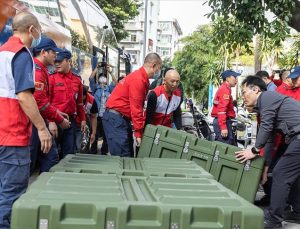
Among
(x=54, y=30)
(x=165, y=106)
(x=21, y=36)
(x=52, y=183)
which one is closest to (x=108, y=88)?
(x=54, y=30)

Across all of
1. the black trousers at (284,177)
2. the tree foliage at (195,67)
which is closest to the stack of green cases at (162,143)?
the black trousers at (284,177)

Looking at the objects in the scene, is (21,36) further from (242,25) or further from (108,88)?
(108,88)

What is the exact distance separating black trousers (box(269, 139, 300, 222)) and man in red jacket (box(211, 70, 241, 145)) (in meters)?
2.72

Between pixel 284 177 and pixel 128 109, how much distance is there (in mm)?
1959

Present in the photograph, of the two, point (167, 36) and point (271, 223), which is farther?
point (167, 36)

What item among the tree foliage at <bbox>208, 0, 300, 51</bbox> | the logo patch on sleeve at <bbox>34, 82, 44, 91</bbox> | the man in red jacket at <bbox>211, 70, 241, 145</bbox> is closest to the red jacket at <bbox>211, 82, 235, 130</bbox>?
the man in red jacket at <bbox>211, 70, 241, 145</bbox>

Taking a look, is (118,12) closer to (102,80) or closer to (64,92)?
(102,80)

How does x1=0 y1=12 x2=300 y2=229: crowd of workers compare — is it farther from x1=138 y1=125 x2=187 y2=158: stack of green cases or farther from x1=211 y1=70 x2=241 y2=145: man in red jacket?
x1=211 y1=70 x2=241 y2=145: man in red jacket

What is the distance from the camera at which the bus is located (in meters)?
6.34

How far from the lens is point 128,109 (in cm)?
569

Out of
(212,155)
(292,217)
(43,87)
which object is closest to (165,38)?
(292,217)

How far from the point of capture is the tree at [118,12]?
2814 centimetres

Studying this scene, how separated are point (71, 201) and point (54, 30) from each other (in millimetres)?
4950

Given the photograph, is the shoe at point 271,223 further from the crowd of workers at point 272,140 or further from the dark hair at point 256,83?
the dark hair at point 256,83
